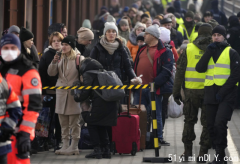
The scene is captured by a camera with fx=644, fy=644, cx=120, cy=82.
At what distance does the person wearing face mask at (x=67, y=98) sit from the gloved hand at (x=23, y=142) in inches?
159

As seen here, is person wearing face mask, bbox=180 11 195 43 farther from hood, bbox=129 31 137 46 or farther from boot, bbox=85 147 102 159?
boot, bbox=85 147 102 159

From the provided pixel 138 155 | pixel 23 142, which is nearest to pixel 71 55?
pixel 138 155

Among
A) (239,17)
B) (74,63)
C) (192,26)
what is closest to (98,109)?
(74,63)

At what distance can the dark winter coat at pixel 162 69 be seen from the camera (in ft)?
31.9

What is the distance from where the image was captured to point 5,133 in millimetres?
4988

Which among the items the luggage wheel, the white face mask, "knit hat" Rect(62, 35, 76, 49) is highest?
"knit hat" Rect(62, 35, 76, 49)

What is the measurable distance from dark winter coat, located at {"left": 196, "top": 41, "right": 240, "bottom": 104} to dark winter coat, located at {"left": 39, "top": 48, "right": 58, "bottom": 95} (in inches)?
94.3

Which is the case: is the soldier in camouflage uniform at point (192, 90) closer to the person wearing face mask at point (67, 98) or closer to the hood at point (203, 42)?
the hood at point (203, 42)

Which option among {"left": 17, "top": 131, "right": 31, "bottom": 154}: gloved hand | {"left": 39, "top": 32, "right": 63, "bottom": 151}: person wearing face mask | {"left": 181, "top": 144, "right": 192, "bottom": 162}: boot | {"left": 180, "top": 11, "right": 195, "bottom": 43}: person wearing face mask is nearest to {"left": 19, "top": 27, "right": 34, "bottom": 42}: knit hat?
{"left": 39, "top": 32, "right": 63, "bottom": 151}: person wearing face mask

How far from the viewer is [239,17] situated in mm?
14266

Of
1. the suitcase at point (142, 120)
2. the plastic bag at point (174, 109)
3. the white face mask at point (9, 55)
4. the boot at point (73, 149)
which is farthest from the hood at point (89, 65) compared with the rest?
the white face mask at point (9, 55)

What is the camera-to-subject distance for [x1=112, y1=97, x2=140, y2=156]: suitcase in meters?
9.13

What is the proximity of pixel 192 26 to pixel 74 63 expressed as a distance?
327 inches

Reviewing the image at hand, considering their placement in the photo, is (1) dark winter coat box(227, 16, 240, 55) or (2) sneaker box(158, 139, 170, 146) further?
(1) dark winter coat box(227, 16, 240, 55)
